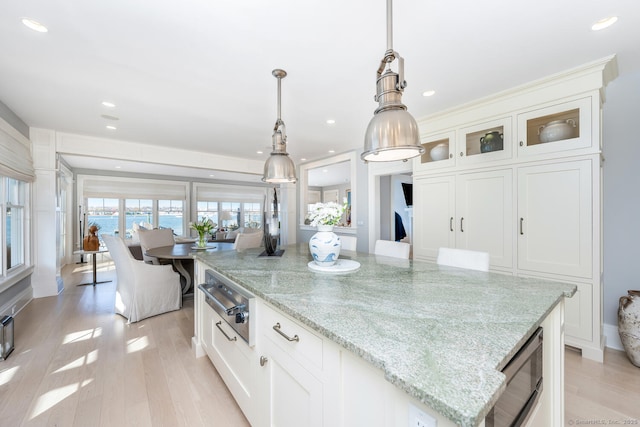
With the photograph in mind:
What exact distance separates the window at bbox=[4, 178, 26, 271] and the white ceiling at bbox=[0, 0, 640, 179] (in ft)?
3.03

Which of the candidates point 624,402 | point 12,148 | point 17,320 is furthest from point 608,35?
point 17,320

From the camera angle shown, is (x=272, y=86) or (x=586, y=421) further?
(x=272, y=86)

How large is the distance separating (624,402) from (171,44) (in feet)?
12.7

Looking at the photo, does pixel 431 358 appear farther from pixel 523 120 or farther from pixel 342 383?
pixel 523 120

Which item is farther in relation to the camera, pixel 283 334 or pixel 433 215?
pixel 433 215

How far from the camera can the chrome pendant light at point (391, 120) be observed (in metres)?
1.23

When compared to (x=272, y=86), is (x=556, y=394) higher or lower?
lower

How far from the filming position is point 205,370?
2062mm

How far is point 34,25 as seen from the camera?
1674 millimetres

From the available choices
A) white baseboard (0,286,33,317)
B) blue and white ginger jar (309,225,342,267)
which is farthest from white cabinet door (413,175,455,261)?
white baseboard (0,286,33,317)

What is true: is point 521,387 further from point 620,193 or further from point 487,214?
point 620,193

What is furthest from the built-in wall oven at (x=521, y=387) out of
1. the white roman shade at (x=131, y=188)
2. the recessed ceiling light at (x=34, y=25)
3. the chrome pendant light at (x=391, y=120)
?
the white roman shade at (x=131, y=188)

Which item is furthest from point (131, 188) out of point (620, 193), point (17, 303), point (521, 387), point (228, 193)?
point (620, 193)

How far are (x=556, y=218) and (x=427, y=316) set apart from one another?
223 cm
